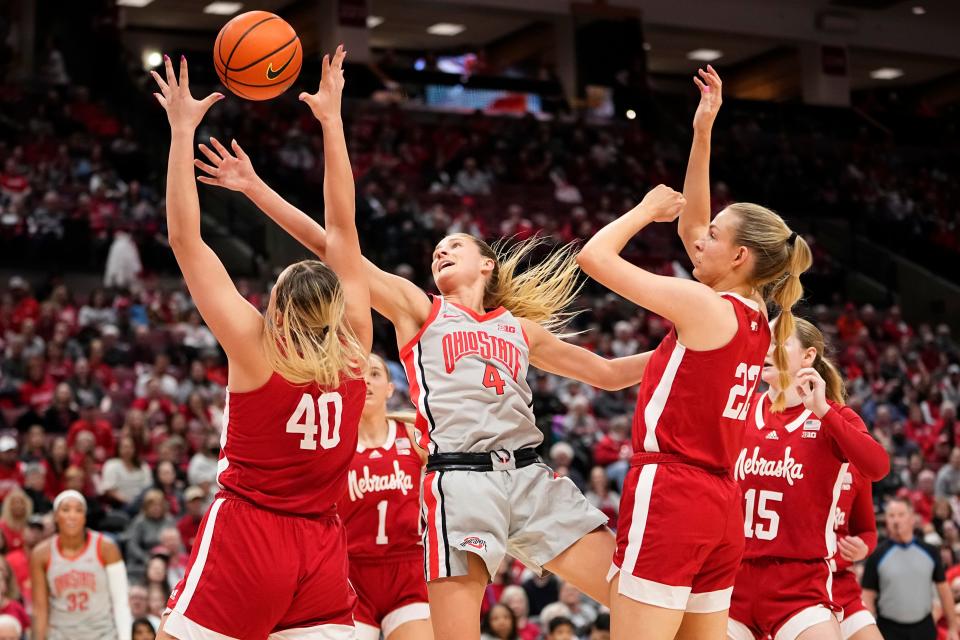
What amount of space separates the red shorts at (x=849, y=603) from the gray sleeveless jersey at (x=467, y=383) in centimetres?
163

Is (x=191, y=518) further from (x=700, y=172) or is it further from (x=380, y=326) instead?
(x=700, y=172)

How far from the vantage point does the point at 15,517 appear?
31.6 ft

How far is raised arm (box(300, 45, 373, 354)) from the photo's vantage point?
13.3 ft

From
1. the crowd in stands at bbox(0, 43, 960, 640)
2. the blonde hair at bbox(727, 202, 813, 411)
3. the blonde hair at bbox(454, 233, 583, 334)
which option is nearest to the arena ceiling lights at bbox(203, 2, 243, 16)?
the crowd in stands at bbox(0, 43, 960, 640)

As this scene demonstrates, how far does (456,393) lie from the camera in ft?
14.5

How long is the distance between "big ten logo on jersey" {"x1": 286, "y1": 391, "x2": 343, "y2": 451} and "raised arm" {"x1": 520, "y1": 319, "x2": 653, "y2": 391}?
3.72 ft

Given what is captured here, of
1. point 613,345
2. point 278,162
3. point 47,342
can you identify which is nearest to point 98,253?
point 47,342

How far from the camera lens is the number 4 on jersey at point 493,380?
443cm

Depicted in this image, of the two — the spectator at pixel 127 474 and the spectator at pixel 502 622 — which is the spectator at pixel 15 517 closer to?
the spectator at pixel 127 474

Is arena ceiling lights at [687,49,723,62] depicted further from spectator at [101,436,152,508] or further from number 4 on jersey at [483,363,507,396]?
number 4 on jersey at [483,363,507,396]

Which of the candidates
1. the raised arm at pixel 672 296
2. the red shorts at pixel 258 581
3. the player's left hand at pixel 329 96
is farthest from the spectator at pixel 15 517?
the raised arm at pixel 672 296

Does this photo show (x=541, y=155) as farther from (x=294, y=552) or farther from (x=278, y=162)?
(x=294, y=552)

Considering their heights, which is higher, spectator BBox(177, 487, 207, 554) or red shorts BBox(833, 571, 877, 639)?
red shorts BBox(833, 571, 877, 639)

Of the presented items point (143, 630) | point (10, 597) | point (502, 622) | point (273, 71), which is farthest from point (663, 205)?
point (10, 597)
